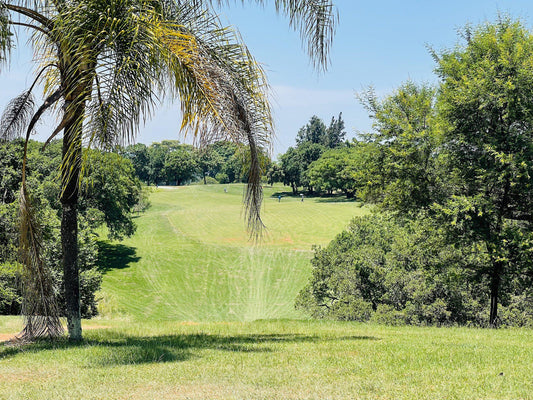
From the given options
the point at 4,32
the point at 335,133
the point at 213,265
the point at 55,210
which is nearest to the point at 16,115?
the point at 4,32

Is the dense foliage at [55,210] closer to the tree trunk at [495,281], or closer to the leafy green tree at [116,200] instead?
the leafy green tree at [116,200]

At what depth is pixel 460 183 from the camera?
1628 centimetres

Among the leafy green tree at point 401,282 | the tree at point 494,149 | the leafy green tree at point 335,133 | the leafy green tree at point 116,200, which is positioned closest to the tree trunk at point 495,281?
the tree at point 494,149

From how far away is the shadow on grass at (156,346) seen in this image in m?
6.81

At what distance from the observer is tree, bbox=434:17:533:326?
560 inches

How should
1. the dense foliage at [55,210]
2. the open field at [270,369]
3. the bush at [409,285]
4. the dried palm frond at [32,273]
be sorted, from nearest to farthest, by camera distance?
the open field at [270,369] < the dried palm frond at [32,273] < the dense foliage at [55,210] < the bush at [409,285]

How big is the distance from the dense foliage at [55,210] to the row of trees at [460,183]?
32.1ft

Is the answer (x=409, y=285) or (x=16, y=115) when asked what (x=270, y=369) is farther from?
(x=409, y=285)

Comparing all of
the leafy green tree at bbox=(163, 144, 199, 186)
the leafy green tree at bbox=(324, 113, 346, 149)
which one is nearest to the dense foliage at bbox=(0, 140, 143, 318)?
the leafy green tree at bbox=(163, 144, 199, 186)

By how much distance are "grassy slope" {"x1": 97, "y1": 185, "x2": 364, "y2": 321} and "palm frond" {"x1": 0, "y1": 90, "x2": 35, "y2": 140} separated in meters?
20.9

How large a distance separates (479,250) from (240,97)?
485 inches

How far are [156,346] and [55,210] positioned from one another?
23768 mm

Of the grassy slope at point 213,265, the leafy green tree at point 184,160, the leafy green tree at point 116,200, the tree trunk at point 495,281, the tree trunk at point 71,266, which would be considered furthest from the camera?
the leafy green tree at point 116,200

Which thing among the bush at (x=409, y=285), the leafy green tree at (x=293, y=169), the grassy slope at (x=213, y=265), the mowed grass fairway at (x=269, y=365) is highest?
the leafy green tree at (x=293, y=169)
